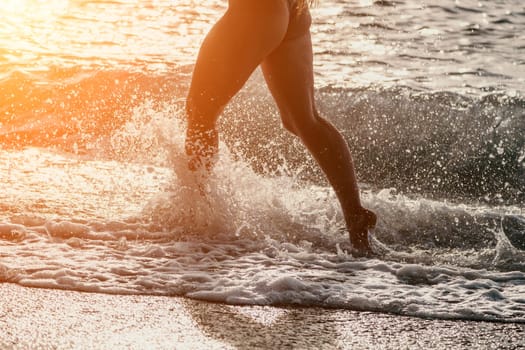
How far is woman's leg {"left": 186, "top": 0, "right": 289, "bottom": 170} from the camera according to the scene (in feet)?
14.0

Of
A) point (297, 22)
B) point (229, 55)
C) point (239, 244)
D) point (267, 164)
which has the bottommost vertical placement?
point (267, 164)

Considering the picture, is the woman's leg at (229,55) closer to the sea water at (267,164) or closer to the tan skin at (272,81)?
the tan skin at (272,81)

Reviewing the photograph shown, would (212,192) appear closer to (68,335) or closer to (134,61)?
(68,335)

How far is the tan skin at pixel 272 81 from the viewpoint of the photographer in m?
4.27

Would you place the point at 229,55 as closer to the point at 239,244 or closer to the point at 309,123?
the point at 309,123

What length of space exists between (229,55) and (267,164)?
454 cm

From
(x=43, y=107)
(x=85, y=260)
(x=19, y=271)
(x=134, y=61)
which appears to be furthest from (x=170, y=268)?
(x=134, y=61)

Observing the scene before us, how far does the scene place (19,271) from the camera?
3820 mm

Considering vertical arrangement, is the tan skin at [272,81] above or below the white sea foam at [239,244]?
above

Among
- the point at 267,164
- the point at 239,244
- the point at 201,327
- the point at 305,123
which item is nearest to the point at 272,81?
Result: the point at 305,123

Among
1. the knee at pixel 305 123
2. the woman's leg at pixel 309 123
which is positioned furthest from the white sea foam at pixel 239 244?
the knee at pixel 305 123

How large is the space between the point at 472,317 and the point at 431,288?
44 cm

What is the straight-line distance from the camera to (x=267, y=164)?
8820 mm

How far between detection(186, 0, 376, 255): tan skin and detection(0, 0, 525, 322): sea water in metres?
0.29
